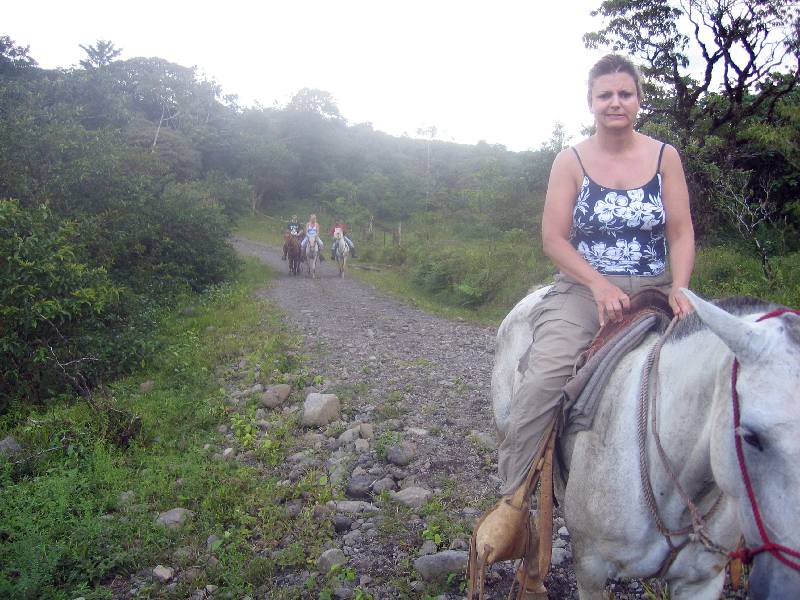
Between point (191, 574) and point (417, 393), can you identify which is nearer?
point (191, 574)

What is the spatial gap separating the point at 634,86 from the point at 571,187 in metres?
0.45

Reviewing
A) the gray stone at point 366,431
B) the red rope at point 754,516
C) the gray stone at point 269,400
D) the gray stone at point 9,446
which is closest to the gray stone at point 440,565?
the gray stone at point 366,431

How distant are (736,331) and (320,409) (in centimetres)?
406

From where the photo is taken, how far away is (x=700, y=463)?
5.40 ft

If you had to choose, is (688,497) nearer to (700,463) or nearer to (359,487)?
(700,463)

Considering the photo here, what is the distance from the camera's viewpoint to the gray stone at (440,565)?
9.55 feet

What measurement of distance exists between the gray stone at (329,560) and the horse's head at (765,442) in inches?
86.5

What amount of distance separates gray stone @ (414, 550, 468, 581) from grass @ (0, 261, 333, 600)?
64cm

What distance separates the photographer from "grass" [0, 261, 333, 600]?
3057 millimetres

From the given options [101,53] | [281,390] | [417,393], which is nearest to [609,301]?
[417,393]

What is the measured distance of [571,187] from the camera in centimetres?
223

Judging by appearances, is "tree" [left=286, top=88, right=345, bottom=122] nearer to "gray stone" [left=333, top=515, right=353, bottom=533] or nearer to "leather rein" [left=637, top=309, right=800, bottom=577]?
"gray stone" [left=333, top=515, right=353, bottom=533]

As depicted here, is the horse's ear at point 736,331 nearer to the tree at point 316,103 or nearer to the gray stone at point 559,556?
the gray stone at point 559,556

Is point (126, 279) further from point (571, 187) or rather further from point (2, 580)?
point (571, 187)
